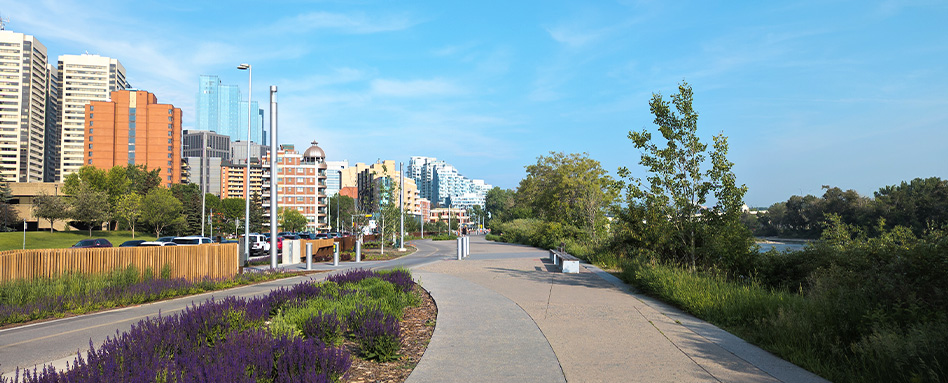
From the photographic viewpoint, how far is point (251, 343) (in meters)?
5.62

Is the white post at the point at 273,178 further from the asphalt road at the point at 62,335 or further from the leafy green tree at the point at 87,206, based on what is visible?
the leafy green tree at the point at 87,206

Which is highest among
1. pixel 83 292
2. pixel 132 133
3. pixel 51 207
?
pixel 132 133

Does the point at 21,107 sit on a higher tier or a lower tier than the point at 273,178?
higher

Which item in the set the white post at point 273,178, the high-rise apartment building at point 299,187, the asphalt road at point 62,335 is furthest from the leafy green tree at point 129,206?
the asphalt road at point 62,335

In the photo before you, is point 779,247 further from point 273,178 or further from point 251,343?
point 251,343

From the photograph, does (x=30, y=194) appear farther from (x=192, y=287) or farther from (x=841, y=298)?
(x=841, y=298)

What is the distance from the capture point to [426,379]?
5652 millimetres

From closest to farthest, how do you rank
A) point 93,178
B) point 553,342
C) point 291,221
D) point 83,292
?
point 553,342 → point 83,292 → point 93,178 → point 291,221

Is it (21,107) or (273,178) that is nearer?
(273,178)

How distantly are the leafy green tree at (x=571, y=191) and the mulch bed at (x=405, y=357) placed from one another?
26.5 meters

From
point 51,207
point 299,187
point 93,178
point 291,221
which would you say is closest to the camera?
point 51,207

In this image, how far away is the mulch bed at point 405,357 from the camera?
19.4ft

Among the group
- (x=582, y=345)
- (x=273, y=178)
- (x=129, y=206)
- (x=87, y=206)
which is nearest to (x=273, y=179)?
(x=273, y=178)

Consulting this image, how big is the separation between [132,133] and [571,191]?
5554 inches
